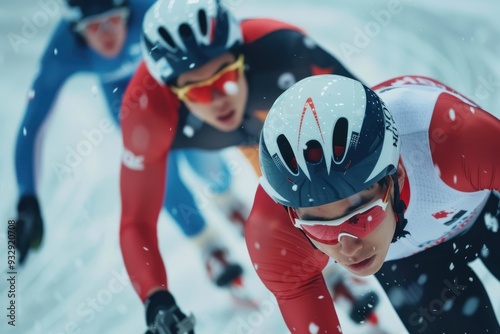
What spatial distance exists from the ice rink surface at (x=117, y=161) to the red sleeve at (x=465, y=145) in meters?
1.29

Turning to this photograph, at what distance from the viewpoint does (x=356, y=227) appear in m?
1.94

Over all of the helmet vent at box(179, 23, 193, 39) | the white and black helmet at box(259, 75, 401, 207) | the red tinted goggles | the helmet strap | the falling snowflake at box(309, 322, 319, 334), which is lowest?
the falling snowflake at box(309, 322, 319, 334)

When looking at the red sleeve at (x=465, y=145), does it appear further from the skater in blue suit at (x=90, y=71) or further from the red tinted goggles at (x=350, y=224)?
the skater in blue suit at (x=90, y=71)

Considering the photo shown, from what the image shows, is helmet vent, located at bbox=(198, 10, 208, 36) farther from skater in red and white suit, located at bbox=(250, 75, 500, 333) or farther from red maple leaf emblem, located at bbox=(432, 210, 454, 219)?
red maple leaf emblem, located at bbox=(432, 210, 454, 219)

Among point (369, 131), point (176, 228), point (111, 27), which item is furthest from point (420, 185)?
point (111, 27)

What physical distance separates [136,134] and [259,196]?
1252mm

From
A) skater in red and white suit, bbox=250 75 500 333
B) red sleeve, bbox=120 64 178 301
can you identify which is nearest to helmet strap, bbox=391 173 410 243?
skater in red and white suit, bbox=250 75 500 333

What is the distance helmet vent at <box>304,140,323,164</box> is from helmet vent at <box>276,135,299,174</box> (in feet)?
0.12

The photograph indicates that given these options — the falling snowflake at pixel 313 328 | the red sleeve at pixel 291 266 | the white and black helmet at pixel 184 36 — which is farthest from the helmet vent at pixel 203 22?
the falling snowflake at pixel 313 328

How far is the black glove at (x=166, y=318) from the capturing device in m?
2.69

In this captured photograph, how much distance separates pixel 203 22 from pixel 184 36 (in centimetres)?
10

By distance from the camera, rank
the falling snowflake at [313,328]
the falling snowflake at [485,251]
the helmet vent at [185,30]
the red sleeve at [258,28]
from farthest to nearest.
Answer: the red sleeve at [258,28]
the helmet vent at [185,30]
the falling snowflake at [485,251]
the falling snowflake at [313,328]

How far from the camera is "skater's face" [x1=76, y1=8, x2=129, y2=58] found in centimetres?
432

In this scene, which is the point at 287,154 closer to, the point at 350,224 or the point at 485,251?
the point at 350,224
